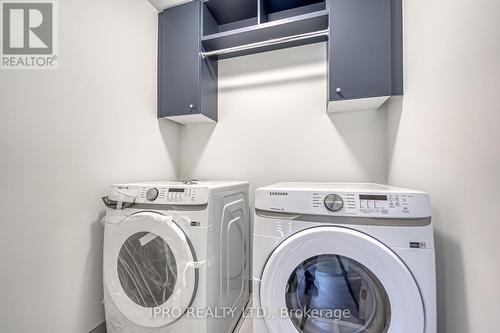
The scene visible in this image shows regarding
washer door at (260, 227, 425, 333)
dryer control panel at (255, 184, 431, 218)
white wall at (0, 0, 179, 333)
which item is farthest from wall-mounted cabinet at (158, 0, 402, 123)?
washer door at (260, 227, 425, 333)

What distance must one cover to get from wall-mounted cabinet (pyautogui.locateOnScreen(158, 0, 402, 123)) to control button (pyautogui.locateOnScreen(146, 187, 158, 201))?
77 centimetres

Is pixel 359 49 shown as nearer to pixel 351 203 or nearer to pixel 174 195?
pixel 351 203

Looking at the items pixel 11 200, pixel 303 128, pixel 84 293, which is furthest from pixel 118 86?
pixel 303 128

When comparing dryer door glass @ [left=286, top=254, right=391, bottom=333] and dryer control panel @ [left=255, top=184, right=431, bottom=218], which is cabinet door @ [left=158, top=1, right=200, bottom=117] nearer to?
dryer control panel @ [left=255, top=184, right=431, bottom=218]

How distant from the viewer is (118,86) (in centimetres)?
132

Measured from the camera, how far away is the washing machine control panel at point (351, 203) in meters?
0.69

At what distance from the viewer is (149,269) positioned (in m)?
1.04

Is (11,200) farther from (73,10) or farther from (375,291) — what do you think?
(375,291)

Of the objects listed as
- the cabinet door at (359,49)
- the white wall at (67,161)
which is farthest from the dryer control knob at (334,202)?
the white wall at (67,161)

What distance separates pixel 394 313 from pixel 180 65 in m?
1.86

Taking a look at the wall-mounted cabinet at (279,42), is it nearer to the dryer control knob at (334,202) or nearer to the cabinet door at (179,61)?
the cabinet door at (179,61)

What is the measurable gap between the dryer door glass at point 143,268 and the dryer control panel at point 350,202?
0.60 m

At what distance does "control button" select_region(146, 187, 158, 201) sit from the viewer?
99cm

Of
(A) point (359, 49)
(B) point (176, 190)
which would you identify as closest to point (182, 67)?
(B) point (176, 190)
